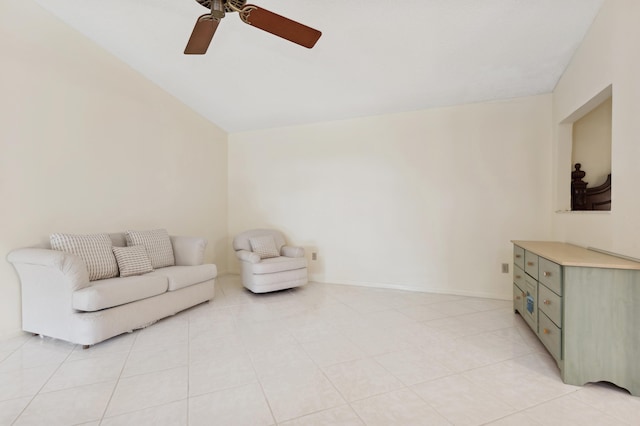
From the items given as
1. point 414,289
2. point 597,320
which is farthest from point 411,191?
point 597,320

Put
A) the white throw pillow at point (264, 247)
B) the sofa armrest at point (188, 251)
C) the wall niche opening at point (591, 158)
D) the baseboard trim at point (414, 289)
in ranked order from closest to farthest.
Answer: the wall niche opening at point (591, 158) → the sofa armrest at point (188, 251) → the baseboard trim at point (414, 289) → the white throw pillow at point (264, 247)

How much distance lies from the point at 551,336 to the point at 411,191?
90.6 inches

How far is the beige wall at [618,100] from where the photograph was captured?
6.18 feet

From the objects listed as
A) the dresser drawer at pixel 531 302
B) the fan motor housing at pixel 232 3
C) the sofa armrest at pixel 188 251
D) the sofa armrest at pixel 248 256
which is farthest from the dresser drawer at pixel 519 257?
the sofa armrest at pixel 188 251

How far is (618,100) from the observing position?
2.07 metres

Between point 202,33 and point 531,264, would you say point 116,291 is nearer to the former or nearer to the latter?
point 202,33

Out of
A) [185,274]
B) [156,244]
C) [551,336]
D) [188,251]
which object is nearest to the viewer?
[551,336]

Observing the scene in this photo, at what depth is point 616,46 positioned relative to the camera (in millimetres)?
2070

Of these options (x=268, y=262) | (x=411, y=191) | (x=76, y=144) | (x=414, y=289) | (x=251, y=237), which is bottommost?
(x=414, y=289)

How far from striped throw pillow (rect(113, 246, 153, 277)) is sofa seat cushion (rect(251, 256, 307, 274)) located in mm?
1158

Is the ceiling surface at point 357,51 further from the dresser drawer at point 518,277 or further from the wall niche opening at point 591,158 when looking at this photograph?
the dresser drawer at point 518,277

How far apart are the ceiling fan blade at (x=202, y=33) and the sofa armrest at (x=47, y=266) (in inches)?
72.3

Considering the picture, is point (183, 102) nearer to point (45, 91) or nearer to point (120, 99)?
point (120, 99)

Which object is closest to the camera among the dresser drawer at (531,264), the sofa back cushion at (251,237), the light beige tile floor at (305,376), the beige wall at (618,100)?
the light beige tile floor at (305,376)
